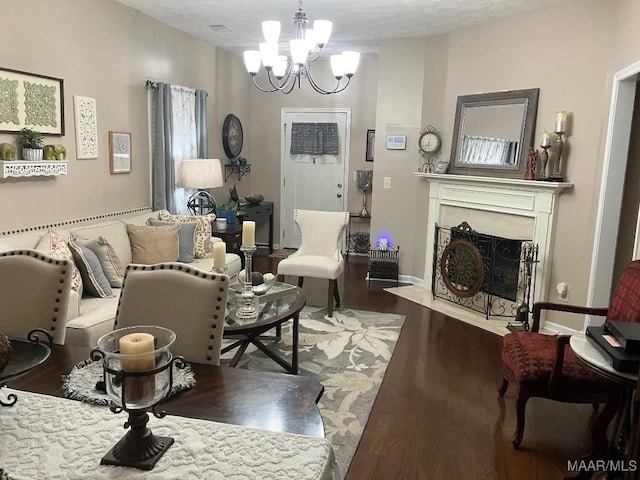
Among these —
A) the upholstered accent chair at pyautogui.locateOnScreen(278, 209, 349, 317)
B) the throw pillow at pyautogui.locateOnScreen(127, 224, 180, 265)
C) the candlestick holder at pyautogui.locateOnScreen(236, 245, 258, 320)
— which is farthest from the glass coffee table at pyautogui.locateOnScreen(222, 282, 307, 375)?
the upholstered accent chair at pyautogui.locateOnScreen(278, 209, 349, 317)

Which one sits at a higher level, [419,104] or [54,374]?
[419,104]

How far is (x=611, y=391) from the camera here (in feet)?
7.91

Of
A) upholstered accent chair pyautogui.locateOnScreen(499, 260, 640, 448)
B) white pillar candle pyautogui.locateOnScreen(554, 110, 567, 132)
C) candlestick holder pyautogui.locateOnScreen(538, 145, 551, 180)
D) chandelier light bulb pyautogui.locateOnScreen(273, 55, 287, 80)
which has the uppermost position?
chandelier light bulb pyautogui.locateOnScreen(273, 55, 287, 80)

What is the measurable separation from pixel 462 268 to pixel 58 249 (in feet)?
11.4

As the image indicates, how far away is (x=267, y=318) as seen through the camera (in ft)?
9.78

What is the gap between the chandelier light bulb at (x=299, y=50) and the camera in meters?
3.39

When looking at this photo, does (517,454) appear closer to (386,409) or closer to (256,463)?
(386,409)

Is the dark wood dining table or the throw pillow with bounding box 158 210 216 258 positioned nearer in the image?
the dark wood dining table

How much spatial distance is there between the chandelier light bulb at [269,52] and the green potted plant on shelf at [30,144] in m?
1.71

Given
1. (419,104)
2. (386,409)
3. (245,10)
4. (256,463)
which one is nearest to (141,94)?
(245,10)

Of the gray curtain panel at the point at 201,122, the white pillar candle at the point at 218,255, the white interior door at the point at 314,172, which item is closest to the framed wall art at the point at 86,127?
the gray curtain panel at the point at 201,122

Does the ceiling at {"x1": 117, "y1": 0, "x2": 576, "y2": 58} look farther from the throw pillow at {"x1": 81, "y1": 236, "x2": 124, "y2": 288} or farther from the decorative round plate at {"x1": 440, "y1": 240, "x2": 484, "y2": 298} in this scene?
the throw pillow at {"x1": 81, "y1": 236, "x2": 124, "y2": 288}

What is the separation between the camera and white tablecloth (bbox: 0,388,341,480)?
3.51ft

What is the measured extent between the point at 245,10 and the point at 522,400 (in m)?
3.92
